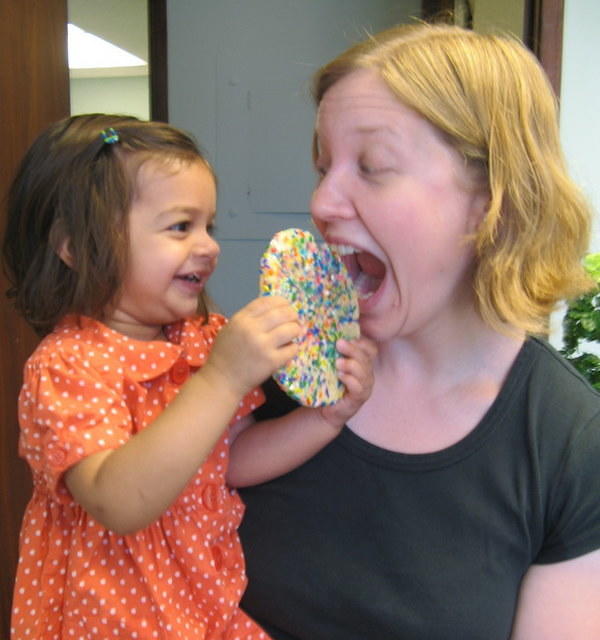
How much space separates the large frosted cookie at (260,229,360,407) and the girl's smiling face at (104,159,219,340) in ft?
0.50

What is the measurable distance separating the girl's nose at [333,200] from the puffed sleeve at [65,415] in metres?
0.36

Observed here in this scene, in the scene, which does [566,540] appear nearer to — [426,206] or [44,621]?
[426,206]

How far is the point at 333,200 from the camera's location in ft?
2.98

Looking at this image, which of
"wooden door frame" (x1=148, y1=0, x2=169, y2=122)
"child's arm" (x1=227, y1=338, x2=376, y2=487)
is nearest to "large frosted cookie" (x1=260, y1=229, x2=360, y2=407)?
"child's arm" (x1=227, y1=338, x2=376, y2=487)

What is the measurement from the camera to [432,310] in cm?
97

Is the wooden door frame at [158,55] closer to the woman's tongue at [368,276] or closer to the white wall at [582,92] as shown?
the white wall at [582,92]

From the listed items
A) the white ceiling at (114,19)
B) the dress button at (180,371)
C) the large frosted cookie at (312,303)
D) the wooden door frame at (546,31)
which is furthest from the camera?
the white ceiling at (114,19)

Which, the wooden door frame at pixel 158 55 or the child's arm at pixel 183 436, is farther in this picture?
the wooden door frame at pixel 158 55

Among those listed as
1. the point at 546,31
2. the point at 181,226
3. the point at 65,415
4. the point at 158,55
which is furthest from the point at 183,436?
the point at 158,55

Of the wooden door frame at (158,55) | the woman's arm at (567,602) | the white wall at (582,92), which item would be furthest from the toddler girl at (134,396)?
the wooden door frame at (158,55)

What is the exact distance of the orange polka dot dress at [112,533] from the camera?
907mm

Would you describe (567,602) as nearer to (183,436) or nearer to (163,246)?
(183,436)

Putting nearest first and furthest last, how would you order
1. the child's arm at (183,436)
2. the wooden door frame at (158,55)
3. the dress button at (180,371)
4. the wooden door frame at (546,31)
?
the child's arm at (183,436)
the dress button at (180,371)
the wooden door frame at (546,31)
the wooden door frame at (158,55)

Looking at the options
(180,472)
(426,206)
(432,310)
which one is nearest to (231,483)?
(180,472)
